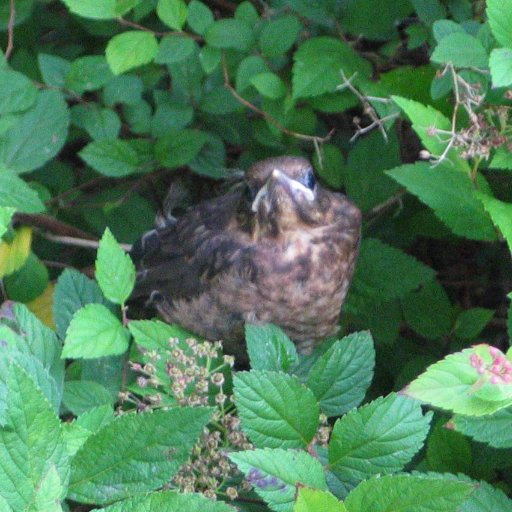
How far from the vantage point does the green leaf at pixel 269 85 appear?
236 cm

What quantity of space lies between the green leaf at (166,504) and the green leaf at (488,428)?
1.38 feet

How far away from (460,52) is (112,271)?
0.79m

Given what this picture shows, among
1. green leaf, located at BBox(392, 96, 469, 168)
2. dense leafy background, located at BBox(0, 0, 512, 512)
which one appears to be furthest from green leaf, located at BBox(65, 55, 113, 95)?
green leaf, located at BBox(392, 96, 469, 168)

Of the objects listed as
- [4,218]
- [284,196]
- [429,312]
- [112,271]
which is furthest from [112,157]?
[4,218]

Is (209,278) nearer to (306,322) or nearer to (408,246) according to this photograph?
(306,322)

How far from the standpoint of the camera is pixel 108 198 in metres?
2.85

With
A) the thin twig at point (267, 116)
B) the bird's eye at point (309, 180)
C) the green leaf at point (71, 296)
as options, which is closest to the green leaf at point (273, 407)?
the green leaf at point (71, 296)

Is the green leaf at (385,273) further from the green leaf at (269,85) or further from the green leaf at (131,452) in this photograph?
the green leaf at (131,452)

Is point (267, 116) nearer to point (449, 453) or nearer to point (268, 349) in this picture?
point (268, 349)

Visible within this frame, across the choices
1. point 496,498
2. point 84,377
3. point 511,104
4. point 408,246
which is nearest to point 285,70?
point 408,246

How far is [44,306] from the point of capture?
260 centimetres

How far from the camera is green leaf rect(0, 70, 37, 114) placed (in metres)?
2.38

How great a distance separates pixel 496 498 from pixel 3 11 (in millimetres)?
1900

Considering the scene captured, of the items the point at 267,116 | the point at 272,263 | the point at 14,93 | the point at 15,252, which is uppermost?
the point at 14,93
